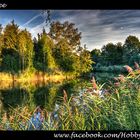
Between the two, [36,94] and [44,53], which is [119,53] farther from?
[36,94]

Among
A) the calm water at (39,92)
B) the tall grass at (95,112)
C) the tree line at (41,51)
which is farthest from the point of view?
the tree line at (41,51)

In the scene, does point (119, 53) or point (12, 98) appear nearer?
point (12, 98)

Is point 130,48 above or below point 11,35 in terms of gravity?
below

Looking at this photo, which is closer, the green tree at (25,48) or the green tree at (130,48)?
A: the green tree at (130,48)

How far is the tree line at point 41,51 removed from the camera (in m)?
5.96

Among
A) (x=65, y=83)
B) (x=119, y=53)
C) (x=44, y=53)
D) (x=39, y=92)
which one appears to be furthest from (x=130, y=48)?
(x=39, y=92)

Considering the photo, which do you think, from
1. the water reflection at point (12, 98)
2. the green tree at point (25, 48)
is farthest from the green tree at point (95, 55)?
the water reflection at point (12, 98)

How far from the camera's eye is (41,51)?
5.98m

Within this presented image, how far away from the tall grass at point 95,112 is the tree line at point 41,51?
0.48m

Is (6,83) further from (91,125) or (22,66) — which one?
(91,125)

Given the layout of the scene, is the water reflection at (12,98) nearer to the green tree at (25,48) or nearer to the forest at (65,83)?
the forest at (65,83)

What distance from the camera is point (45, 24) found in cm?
594

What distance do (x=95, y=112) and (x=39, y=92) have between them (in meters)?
0.80

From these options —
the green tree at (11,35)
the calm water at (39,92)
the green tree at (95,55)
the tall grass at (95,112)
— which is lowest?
the tall grass at (95,112)
